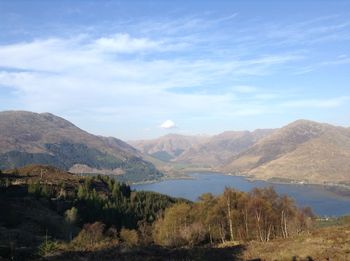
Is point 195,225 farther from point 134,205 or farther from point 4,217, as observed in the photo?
point 134,205

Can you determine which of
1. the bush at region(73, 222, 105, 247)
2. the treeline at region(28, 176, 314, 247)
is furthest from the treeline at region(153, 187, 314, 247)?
the bush at region(73, 222, 105, 247)

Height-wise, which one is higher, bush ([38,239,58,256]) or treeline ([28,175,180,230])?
bush ([38,239,58,256])

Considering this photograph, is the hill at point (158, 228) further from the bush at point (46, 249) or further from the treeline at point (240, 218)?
the treeline at point (240, 218)

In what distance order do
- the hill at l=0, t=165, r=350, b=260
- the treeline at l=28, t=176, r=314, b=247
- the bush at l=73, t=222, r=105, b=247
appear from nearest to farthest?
the hill at l=0, t=165, r=350, b=260 < the bush at l=73, t=222, r=105, b=247 < the treeline at l=28, t=176, r=314, b=247

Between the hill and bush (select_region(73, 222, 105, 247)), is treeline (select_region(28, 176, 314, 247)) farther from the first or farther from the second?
bush (select_region(73, 222, 105, 247))

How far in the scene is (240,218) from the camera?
87125mm

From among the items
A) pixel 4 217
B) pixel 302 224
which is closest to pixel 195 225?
pixel 302 224

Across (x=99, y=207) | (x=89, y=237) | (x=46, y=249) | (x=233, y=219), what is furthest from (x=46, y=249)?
(x=99, y=207)

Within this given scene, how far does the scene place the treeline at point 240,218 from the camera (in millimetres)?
84875

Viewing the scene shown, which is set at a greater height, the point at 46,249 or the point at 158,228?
the point at 46,249

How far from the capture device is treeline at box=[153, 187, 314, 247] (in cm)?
8488

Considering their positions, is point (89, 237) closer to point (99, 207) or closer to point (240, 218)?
point (240, 218)

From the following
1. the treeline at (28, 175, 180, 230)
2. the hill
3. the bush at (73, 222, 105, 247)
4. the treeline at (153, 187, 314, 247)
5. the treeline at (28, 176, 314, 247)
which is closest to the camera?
the hill

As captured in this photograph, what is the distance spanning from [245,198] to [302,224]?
25.9 meters
